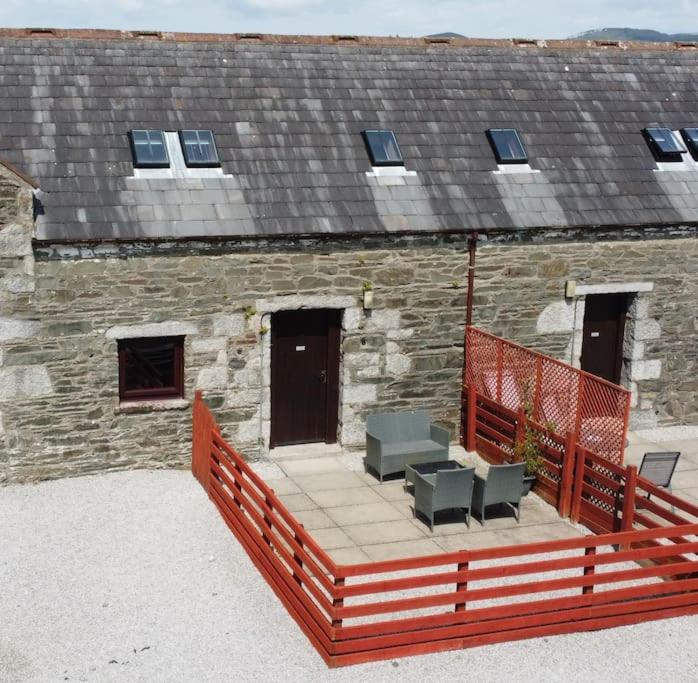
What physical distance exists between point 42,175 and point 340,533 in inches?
239

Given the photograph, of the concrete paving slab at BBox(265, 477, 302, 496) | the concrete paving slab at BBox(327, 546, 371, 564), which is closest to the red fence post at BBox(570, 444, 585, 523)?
the concrete paving slab at BBox(327, 546, 371, 564)

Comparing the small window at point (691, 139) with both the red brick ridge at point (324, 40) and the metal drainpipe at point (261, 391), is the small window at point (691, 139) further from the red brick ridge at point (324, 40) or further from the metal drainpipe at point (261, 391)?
the metal drainpipe at point (261, 391)

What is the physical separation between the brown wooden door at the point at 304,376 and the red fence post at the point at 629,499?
4.73m

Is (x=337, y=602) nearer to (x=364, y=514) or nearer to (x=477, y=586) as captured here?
(x=477, y=586)

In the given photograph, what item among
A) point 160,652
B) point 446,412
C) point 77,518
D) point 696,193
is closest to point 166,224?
point 77,518

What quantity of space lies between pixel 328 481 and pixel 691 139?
8483 millimetres

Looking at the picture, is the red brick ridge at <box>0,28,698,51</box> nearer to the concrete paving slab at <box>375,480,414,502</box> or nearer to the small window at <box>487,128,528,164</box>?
the small window at <box>487,128,528,164</box>

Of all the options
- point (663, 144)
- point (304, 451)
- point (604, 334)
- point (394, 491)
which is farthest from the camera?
point (663, 144)

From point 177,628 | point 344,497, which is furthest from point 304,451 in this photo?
point 177,628

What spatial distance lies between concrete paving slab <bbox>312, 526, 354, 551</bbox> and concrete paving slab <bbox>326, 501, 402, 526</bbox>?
24 cm

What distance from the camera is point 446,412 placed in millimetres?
14719

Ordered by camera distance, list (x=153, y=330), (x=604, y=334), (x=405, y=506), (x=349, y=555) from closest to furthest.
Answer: (x=349, y=555) < (x=405, y=506) < (x=153, y=330) < (x=604, y=334)

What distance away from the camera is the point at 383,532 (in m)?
11.8

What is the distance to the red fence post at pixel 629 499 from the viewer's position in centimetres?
1095
